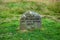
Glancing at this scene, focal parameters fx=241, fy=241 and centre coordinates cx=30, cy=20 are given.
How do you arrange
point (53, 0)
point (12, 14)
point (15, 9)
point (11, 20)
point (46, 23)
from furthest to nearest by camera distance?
point (53, 0)
point (15, 9)
point (12, 14)
point (11, 20)
point (46, 23)

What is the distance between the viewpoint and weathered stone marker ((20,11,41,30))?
866 cm

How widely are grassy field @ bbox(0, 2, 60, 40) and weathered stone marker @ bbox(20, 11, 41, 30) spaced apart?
209 mm

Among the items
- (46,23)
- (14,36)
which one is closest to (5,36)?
(14,36)

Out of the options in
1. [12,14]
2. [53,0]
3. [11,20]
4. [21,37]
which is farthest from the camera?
[53,0]

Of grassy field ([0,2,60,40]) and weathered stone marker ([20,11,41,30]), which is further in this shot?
weathered stone marker ([20,11,41,30])

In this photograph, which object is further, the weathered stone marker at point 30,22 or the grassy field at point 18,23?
the weathered stone marker at point 30,22

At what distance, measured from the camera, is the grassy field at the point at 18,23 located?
7.86m

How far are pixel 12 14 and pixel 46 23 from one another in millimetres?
2757

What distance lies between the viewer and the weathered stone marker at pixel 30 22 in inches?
341

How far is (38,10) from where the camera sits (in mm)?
13180

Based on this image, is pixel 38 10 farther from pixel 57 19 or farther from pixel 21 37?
pixel 21 37

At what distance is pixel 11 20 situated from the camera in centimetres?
1068

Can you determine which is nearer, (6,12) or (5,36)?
(5,36)

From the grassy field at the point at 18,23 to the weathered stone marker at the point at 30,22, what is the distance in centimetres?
21
